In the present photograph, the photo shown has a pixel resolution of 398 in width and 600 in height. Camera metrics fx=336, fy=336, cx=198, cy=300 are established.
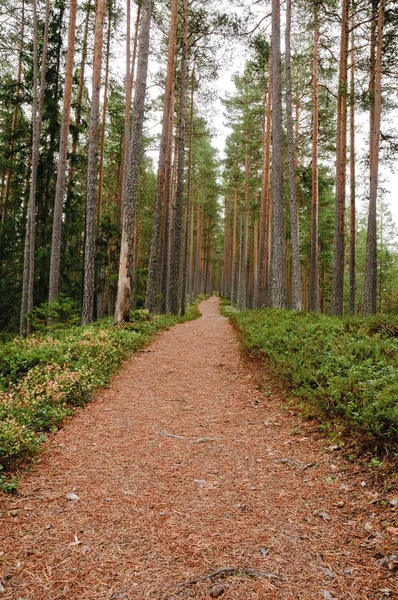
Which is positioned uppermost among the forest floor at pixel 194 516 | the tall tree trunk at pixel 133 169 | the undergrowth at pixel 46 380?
the tall tree trunk at pixel 133 169

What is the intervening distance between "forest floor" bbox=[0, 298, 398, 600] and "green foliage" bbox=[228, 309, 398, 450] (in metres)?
0.43

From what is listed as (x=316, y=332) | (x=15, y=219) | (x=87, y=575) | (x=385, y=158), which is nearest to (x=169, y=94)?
(x=15, y=219)

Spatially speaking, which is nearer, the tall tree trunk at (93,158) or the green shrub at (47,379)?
the green shrub at (47,379)

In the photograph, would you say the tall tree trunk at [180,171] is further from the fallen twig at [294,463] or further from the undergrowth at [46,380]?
the fallen twig at [294,463]

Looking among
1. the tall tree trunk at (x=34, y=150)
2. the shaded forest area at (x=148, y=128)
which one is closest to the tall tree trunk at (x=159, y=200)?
the shaded forest area at (x=148, y=128)

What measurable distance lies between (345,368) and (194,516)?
2.91 metres

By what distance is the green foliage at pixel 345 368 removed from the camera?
3350mm

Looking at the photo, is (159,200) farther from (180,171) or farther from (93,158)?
(93,158)

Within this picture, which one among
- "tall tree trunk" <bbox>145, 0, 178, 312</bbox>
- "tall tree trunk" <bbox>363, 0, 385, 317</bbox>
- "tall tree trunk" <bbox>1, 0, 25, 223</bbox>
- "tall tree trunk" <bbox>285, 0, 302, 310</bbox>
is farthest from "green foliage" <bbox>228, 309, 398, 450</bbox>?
"tall tree trunk" <bbox>1, 0, 25, 223</bbox>

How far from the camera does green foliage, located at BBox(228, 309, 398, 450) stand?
3.35 m

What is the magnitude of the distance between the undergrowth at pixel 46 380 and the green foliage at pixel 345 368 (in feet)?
10.9

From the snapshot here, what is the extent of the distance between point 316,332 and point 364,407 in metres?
3.33

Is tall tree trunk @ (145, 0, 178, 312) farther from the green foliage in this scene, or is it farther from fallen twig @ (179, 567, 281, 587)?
fallen twig @ (179, 567, 281, 587)

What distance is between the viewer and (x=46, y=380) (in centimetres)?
542
